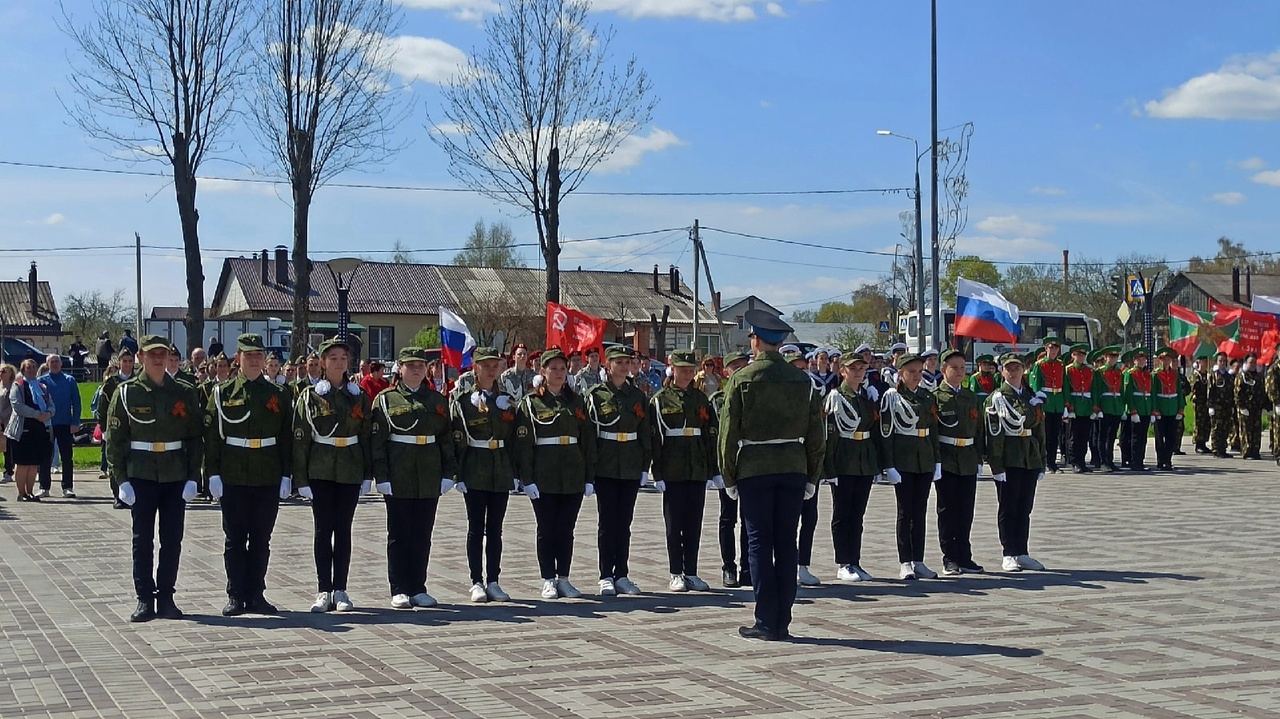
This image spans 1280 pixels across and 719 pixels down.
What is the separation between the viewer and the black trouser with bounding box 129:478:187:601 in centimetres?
987

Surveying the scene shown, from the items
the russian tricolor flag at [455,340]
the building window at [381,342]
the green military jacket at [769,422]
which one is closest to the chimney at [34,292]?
the building window at [381,342]

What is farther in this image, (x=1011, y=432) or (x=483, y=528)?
(x=1011, y=432)

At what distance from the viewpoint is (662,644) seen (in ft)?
28.6

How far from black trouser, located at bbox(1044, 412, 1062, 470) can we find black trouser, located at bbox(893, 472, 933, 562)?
1191 centimetres

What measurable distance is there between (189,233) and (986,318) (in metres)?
16.1

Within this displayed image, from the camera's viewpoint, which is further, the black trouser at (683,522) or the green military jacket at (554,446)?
the black trouser at (683,522)

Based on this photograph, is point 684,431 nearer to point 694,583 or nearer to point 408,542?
point 694,583

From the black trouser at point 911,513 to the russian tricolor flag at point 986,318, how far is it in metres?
13.4

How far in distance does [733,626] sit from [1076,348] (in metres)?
15.7

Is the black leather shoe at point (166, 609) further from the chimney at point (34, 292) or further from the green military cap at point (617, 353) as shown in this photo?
the chimney at point (34, 292)

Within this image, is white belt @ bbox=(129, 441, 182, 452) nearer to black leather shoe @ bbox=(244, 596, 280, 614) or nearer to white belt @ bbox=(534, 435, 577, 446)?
black leather shoe @ bbox=(244, 596, 280, 614)

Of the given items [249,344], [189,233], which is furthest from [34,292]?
[249,344]

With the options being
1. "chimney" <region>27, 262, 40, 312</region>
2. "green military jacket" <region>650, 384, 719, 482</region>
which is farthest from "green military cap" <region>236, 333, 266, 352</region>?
"chimney" <region>27, 262, 40, 312</region>

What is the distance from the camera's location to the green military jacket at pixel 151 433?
392 inches
